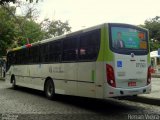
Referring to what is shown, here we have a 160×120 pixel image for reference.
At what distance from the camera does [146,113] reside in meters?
10.5

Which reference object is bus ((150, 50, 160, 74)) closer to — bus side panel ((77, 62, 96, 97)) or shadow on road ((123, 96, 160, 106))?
shadow on road ((123, 96, 160, 106))

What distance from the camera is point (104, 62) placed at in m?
10.7

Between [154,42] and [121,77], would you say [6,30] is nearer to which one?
[121,77]

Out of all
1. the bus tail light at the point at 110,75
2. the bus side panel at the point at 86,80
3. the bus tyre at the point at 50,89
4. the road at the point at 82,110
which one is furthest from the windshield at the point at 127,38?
the bus tyre at the point at 50,89

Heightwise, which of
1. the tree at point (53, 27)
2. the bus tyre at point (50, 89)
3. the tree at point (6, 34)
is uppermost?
the tree at point (53, 27)

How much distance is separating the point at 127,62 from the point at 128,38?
0.87m

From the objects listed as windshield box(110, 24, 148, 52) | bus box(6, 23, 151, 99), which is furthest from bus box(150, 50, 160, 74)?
windshield box(110, 24, 148, 52)

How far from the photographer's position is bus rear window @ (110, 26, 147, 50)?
1097 cm

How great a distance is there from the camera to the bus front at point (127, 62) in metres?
10.7

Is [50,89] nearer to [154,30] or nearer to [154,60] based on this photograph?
[154,60]

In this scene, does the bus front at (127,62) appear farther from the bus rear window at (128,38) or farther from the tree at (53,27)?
the tree at (53,27)

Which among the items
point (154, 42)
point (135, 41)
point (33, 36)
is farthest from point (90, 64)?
point (154, 42)

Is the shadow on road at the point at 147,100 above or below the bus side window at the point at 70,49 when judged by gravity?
below

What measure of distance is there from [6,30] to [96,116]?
26.1 meters
